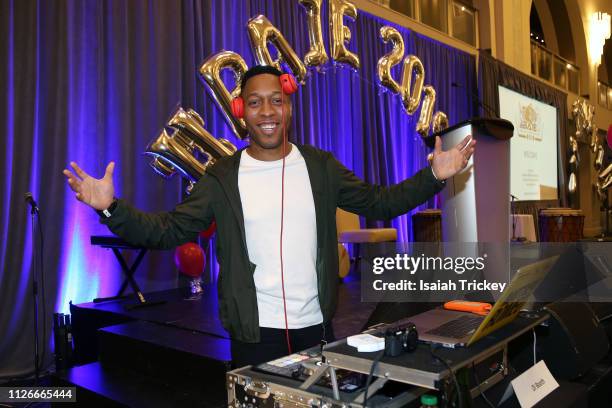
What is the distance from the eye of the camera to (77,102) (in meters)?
4.18

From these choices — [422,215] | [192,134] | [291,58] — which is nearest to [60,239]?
[192,134]

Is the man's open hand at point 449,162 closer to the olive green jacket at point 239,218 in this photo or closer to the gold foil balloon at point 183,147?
the olive green jacket at point 239,218

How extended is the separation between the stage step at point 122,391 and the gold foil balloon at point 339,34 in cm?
376

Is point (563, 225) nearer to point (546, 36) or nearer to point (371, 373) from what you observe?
point (371, 373)

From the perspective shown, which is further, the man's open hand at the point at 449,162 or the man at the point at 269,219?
the man's open hand at the point at 449,162

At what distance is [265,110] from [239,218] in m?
0.34

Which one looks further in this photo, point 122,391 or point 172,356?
point 172,356

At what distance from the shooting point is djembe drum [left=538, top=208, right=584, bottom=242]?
7.63 m

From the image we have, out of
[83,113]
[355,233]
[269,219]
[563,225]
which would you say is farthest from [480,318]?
[563,225]

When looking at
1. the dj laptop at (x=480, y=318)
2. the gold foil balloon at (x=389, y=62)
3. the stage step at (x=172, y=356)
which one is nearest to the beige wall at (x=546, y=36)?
the gold foil balloon at (x=389, y=62)

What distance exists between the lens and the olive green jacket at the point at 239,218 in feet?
4.95

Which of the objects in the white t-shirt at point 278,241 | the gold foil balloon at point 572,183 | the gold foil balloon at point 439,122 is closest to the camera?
the white t-shirt at point 278,241

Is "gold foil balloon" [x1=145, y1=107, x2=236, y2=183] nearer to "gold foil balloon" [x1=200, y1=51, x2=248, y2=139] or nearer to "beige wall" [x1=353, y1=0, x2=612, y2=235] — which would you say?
"gold foil balloon" [x1=200, y1=51, x2=248, y2=139]

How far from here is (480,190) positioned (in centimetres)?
245
